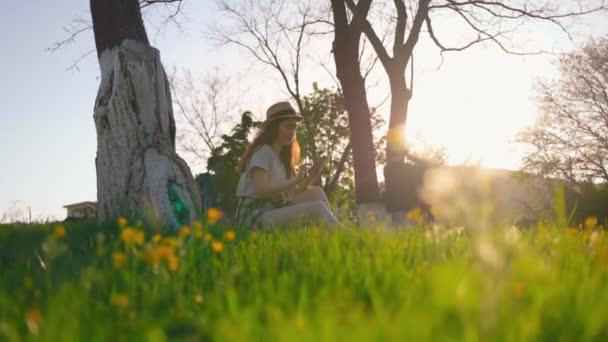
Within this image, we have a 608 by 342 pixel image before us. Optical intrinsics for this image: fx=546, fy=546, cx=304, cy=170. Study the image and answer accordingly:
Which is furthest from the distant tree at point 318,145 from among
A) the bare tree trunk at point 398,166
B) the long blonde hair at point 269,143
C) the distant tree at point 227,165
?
the long blonde hair at point 269,143

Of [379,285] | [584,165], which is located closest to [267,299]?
[379,285]

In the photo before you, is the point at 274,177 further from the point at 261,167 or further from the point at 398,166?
the point at 398,166

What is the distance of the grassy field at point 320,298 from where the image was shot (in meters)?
1.28

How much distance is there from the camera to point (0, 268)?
311 cm

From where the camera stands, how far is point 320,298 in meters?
1.82

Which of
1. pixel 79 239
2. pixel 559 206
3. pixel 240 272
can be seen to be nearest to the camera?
pixel 559 206

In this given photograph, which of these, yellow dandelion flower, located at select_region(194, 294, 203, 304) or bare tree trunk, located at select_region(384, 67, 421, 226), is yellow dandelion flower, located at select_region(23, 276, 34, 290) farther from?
A: bare tree trunk, located at select_region(384, 67, 421, 226)

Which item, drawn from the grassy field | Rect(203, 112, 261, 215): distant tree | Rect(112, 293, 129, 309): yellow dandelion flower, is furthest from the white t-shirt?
Rect(203, 112, 261, 215): distant tree

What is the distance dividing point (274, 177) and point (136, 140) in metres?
1.62

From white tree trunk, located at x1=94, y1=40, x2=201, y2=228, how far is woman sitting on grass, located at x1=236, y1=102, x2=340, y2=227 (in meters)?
0.70

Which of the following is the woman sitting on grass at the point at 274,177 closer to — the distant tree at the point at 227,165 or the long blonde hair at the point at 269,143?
the long blonde hair at the point at 269,143

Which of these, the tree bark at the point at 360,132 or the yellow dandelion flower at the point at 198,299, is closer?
the yellow dandelion flower at the point at 198,299

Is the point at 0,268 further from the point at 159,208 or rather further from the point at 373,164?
the point at 373,164

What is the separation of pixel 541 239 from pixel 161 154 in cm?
414
